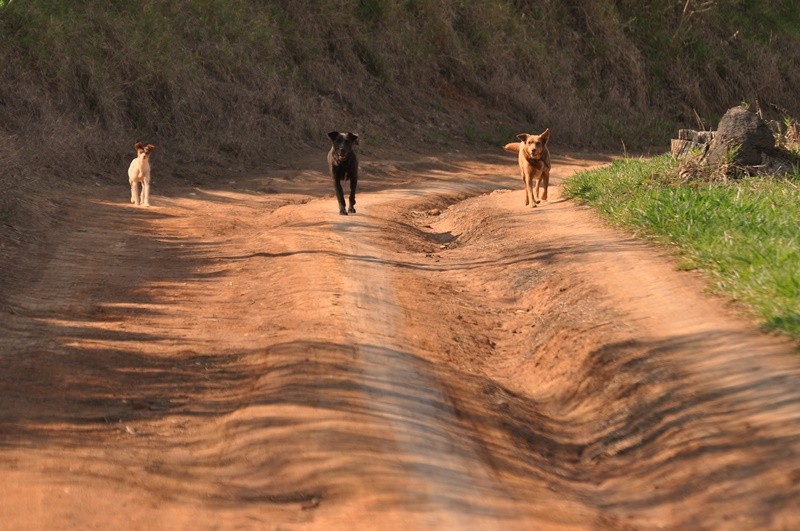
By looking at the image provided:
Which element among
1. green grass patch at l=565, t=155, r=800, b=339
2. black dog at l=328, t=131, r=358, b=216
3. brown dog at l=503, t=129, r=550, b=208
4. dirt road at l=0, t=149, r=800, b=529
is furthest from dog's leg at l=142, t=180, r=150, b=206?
green grass patch at l=565, t=155, r=800, b=339

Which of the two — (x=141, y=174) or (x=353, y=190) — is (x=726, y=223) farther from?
(x=141, y=174)

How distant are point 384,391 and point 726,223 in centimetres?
518

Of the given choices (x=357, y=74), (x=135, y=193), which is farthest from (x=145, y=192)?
(x=357, y=74)

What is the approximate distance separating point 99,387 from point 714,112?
33.8 metres

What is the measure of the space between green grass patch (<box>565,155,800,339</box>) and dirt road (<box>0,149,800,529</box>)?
26 centimetres

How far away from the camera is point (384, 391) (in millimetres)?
7160

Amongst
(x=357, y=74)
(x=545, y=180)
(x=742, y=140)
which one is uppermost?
(x=357, y=74)

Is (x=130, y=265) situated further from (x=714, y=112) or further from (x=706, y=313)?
(x=714, y=112)

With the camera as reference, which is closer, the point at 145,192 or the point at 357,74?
the point at 145,192

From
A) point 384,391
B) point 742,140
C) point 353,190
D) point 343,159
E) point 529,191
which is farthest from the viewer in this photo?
point 529,191

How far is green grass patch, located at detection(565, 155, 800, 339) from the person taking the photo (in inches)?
328

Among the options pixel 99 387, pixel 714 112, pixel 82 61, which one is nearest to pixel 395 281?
pixel 99 387

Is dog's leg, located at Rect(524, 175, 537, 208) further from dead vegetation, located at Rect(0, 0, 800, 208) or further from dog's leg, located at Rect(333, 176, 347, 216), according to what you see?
dead vegetation, located at Rect(0, 0, 800, 208)

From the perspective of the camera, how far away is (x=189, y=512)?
17.1ft
